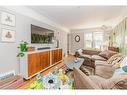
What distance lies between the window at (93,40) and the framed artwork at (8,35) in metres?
4.40

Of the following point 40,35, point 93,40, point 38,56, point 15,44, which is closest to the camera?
point 15,44

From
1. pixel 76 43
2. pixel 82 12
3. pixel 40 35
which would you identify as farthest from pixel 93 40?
pixel 40 35

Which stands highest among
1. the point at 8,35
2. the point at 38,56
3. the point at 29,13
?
the point at 29,13

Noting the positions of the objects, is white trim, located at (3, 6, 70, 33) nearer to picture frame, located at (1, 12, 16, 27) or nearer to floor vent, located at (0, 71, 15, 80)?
picture frame, located at (1, 12, 16, 27)

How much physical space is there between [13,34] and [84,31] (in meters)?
4.29

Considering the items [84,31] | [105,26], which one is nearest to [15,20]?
[84,31]

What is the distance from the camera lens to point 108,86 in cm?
107

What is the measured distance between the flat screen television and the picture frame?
88 centimetres

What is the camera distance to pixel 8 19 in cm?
287

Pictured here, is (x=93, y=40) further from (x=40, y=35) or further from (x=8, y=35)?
(x=8, y=35)

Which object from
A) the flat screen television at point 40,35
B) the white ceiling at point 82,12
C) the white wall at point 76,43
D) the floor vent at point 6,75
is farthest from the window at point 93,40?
the floor vent at point 6,75

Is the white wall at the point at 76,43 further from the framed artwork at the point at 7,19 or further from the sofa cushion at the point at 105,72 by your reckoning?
the framed artwork at the point at 7,19

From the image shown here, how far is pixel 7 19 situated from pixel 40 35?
5.39 feet
